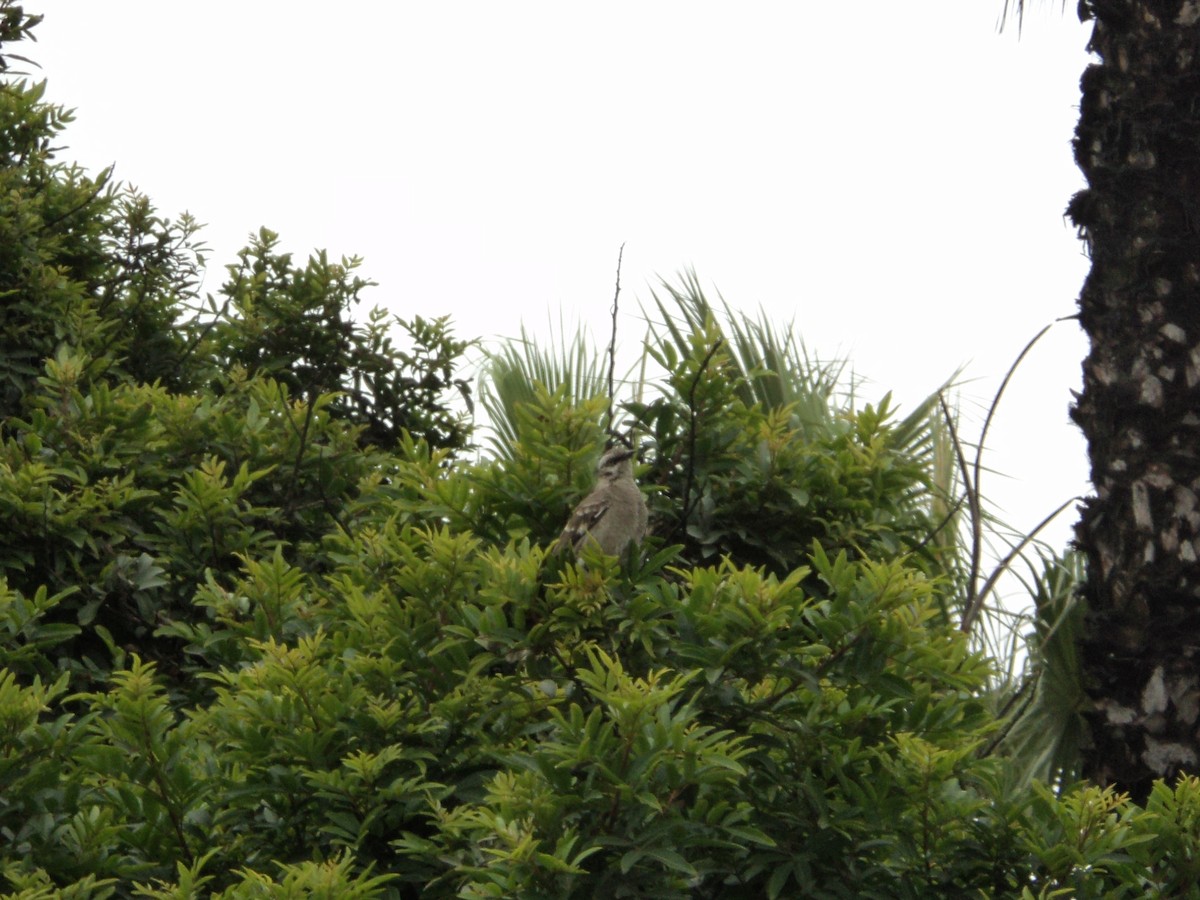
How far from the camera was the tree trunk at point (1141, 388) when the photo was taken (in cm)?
508

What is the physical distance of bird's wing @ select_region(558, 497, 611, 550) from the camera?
405 cm

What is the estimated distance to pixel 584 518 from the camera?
4.17 meters

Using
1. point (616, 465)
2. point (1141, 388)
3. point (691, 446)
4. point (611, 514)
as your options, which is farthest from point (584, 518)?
point (1141, 388)

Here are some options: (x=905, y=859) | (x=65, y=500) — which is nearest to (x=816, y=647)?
(x=905, y=859)

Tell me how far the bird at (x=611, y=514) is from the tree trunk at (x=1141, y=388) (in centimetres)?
195

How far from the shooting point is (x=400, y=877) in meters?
3.56

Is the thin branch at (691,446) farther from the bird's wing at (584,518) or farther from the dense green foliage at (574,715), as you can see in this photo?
the bird's wing at (584,518)

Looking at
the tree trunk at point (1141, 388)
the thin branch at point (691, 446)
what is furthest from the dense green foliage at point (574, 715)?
the tree trunk at point (1141, 388)

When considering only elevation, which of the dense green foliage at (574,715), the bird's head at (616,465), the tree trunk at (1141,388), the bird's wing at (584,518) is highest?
the tree trunk at (1141,388)

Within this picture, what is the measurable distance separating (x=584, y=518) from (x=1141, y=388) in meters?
2.40

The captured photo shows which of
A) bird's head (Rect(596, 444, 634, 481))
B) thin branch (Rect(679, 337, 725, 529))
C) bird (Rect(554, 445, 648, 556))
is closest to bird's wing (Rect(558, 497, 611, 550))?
bird (Rect(554, 445, 648, 556))

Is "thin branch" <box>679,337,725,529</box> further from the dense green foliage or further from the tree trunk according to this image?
the tree trunk

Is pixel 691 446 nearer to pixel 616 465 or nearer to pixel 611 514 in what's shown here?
pixel 616 465

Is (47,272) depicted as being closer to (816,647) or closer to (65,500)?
(65,500)
